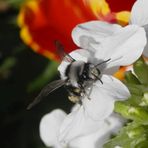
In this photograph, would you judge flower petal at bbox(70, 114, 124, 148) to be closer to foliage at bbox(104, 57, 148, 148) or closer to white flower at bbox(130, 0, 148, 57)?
foliage at bbox(104, 57, 148, 148)

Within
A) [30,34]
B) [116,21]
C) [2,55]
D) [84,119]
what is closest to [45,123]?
[116,21]

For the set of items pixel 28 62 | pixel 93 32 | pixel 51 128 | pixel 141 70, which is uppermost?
pixel 93 32

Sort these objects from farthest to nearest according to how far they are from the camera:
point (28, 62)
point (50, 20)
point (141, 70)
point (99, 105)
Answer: point (28, 62)
point (50, 20)
point (141, 70)
point (99, 105)

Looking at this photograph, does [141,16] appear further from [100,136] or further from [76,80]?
[100,136]

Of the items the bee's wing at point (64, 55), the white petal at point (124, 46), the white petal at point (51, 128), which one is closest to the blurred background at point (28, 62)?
the white petal at point (51, 128)

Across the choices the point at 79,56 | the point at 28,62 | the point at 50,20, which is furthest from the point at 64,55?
the point at 28,62
